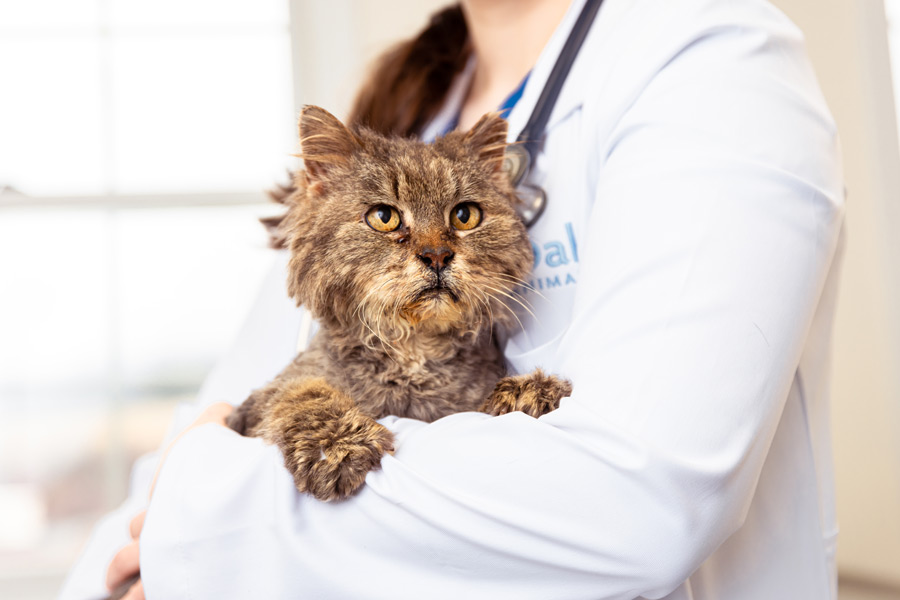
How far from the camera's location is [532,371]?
113 cm

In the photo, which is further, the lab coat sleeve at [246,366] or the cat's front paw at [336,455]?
the lab coat sleeve at [246,366]

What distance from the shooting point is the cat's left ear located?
4.13ft

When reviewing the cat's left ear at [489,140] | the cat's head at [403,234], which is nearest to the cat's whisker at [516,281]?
the cat's head at [403,234]

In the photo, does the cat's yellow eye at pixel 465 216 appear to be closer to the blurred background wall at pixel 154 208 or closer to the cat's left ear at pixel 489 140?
the cat's left ear at pixel 489 140

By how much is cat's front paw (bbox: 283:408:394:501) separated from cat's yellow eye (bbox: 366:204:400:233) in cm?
32

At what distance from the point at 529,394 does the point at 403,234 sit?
32cm

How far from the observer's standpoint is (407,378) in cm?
117

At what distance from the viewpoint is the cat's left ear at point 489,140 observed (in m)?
1.26

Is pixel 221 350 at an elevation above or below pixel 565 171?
below

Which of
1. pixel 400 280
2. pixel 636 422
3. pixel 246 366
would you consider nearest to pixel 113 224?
pixel 246 366

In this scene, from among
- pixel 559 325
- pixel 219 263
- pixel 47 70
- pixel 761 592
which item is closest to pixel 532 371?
pixel 559 325

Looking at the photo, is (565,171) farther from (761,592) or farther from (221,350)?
(221,350)

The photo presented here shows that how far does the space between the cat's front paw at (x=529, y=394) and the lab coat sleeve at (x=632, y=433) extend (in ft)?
0.18

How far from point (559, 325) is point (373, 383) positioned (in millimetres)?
329
